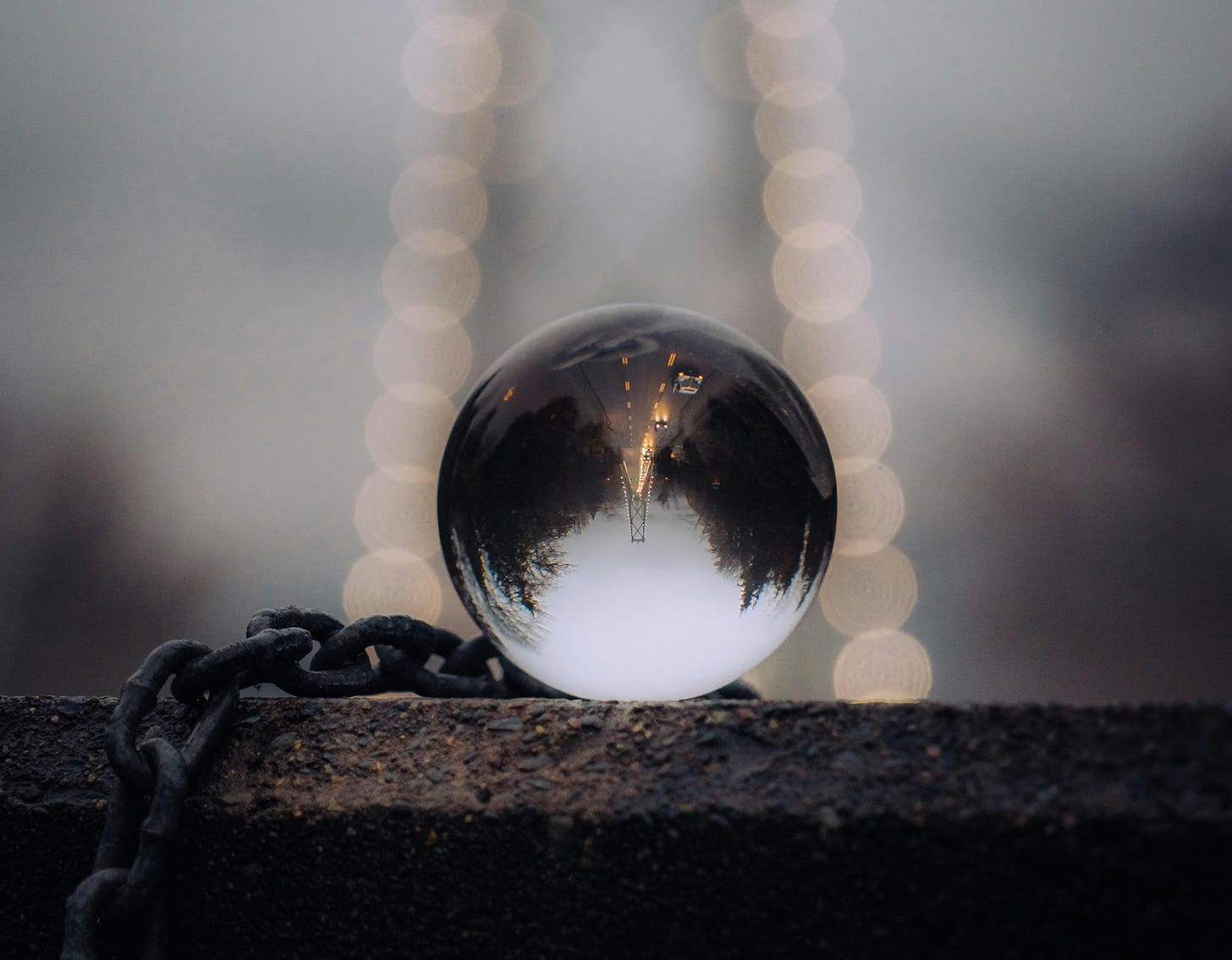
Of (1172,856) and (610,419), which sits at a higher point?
(610,419)

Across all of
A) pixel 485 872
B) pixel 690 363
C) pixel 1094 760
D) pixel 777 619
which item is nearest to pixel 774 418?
pixel 690 363

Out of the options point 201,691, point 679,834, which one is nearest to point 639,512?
point 679,834

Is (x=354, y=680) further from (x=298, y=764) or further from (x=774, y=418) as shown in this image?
(x=774, y=418)

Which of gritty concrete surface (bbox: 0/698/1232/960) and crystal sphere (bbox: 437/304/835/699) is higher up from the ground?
crystal sphere (bbox: 437/304/835/699)

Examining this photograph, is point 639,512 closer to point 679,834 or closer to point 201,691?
point 679,834

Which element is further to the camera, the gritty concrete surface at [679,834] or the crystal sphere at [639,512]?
the crystal sphere at [639,512]

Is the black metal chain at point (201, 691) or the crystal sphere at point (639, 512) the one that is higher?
the crystal sphere at point (639, 512)
